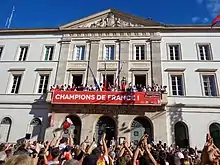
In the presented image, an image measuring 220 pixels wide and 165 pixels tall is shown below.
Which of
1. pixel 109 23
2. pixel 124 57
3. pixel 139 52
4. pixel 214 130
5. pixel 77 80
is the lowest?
pixel 214 130

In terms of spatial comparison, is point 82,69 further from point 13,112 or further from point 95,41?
point 13,112

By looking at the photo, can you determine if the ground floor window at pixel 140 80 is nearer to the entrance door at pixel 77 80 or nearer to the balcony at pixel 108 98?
the balcony at pixel 108 98

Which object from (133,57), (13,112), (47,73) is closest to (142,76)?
(133,57)

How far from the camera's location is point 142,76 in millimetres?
21297

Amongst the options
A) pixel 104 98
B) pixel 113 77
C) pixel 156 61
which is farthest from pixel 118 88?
pixel 156 61

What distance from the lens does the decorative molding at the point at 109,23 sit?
77.6 feet

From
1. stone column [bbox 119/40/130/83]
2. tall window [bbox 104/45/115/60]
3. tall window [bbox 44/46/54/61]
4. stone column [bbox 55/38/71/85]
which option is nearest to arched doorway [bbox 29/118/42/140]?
stone column [bbox 55/38/71/85]

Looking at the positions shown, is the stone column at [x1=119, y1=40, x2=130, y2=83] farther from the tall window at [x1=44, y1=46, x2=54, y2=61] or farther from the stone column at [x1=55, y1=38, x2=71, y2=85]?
the tall window at [x1=44, y1=46, x2=54, y2=61]

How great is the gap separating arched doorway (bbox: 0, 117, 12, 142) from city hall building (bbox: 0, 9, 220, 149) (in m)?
0.09

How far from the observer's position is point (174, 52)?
22188mm

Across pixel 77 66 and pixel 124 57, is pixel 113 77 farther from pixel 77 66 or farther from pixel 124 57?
pixel 77 66

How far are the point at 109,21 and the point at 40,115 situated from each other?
12896 mm

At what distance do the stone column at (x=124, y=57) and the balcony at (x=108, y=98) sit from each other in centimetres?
328

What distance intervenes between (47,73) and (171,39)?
13859 mm
